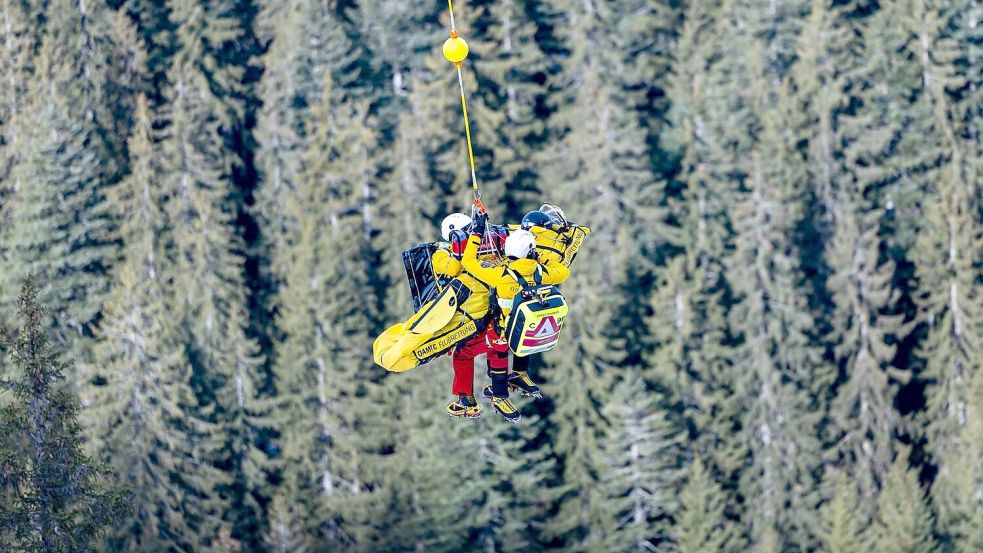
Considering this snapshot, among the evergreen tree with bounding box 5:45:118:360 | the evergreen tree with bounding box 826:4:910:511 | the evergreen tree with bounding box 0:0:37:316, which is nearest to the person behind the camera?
the evergreen tree with bounding box 826:4:910:511

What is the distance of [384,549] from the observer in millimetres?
55719

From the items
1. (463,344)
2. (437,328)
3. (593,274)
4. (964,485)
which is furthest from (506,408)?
(964,485)

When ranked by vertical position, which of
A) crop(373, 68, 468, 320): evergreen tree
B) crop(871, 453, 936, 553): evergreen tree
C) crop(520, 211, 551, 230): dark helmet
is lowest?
crop(871, 453, 936, 553): evergreen tree

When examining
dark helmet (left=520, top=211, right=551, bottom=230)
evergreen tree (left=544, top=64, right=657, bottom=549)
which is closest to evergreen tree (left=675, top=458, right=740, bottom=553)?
evergreen tree (left=544, top=64, right=657, bottom=549)

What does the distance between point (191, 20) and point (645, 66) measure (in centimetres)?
1434

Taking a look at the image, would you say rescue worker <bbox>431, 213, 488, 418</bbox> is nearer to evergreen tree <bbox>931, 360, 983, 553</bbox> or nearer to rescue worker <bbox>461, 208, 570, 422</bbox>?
rescue worker <bbox>461, 208, 570, 422</bbox>

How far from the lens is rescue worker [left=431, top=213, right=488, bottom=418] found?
23703 millimetres

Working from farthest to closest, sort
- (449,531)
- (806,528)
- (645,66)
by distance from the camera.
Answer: (645,66), (806,528), (449,531)

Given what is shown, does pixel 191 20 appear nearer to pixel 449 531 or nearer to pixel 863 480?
pixel 449 531

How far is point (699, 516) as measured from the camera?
56.3 metres

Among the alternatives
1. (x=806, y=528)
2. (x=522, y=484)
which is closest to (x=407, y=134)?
(x=522, y=484)

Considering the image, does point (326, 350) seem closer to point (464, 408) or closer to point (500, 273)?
point (464, 408)

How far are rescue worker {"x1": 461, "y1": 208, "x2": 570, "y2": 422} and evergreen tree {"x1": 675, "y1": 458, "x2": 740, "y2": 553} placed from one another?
32.4m

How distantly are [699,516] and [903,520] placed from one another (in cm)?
547
